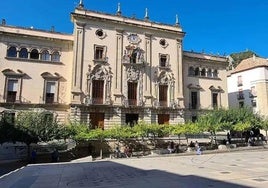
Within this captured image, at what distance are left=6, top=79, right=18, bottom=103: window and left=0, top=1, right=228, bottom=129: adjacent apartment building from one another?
101 mm

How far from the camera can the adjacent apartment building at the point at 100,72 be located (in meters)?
30.3

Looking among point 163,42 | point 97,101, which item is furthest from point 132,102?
point 163,42

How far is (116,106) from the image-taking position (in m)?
32.1

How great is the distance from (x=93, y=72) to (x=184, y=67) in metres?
13.2

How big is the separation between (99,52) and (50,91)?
7415mm

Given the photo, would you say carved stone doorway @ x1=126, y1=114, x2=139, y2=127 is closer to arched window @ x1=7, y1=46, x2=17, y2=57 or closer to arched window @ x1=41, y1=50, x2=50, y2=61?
arched window @ x1=41, y1=50, x2=50, y2=61

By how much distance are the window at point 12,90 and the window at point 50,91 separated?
325 centimetres

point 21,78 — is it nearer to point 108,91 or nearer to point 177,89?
point 108,91

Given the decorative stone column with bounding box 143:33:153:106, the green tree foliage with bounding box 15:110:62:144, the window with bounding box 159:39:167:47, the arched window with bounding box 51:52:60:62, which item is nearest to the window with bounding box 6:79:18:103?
the arched window with bounding box 51:52:60:62

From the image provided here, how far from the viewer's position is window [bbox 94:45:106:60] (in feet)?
108

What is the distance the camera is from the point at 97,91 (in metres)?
32.4

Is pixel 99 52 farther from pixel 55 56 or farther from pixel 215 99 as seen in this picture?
pixel 215 99

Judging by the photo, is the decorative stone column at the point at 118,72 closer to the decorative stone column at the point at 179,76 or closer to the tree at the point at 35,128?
the decorative stone column at the point at 179,76

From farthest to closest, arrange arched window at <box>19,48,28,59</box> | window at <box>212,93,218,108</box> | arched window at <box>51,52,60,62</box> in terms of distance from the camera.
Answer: window at <box>212,93,218,108</box> < arched window at <box>51,52,60,62</box> < arched window at <box>19,48,28,59</box>
